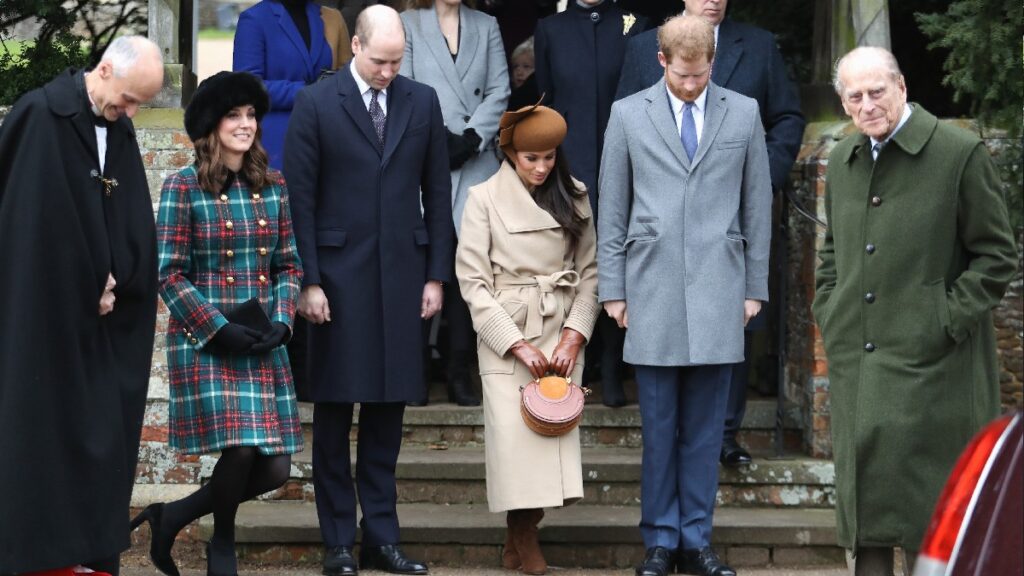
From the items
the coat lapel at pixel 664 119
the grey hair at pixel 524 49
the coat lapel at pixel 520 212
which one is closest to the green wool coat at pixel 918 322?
the coat lapel at pixel 664 119

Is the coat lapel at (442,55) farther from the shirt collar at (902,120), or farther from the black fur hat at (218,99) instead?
the shirt collar at (902,120)

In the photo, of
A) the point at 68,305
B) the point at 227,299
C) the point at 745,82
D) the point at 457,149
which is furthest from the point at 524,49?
the point at 68,305

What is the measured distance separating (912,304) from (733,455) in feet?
6.86

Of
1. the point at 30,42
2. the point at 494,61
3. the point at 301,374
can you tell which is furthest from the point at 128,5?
the point at 301,374

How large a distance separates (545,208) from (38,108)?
2067mm

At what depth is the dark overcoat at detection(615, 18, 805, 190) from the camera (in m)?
7.41

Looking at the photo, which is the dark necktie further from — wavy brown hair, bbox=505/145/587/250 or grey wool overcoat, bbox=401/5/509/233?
grey wool overcoat, bbox=401/5/509/233

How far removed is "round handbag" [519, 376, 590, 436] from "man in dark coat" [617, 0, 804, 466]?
1048 millimetres

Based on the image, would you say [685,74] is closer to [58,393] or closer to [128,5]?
[58,393]

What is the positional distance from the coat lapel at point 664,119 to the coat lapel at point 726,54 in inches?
32.5

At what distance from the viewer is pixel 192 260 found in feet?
20.4

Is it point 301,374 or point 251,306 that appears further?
point 301,374

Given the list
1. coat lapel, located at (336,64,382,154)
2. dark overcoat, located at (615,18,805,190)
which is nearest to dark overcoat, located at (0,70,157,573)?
coat lapel, located at (336,64,382,154)

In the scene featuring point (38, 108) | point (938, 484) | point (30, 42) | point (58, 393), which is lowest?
point (938, 484)
